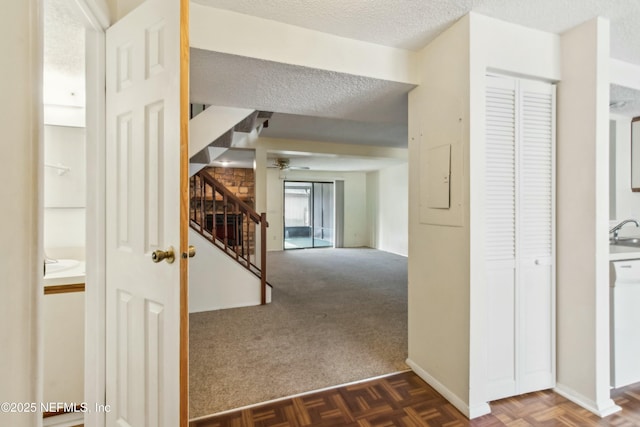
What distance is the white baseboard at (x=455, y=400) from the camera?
1.62 meters

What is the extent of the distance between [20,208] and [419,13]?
1.89 meters

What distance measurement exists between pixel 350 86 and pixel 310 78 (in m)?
0.30

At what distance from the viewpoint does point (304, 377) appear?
1.98 m

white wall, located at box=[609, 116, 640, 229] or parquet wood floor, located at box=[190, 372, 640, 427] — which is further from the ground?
white wall, located at box=[609, 116, 640, 229]

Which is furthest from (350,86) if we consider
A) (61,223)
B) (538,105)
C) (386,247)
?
(386,247)

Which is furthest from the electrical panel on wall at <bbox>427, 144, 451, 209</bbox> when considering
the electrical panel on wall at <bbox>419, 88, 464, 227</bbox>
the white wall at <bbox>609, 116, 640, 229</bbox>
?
the white wall at <bbox>609, 116, 640, 229</bbox>

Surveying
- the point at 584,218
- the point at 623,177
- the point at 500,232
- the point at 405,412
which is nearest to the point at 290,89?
the point at 500,232

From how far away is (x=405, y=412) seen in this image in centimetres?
166

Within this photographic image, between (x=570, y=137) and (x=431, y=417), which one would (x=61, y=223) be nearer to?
(x=431, y=417)

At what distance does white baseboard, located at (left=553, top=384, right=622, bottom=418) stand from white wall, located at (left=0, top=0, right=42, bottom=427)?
251 cm

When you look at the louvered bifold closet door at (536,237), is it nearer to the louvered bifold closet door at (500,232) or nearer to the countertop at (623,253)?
the louvered bifold closet door at (500,232)

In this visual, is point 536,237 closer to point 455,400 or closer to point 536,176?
point 536,176

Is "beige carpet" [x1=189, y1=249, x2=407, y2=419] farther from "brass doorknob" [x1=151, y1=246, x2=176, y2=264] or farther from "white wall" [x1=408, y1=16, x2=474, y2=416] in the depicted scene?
"brass doorknob" [x1=151, y1=246, x2=176, y2=264]

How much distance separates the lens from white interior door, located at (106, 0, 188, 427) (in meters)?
1.08
